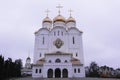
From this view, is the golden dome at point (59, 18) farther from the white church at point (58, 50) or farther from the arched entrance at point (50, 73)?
the arched entrance at point (50, 73)

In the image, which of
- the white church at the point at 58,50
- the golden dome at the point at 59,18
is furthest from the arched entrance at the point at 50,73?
the golden dome at the point at 59,18

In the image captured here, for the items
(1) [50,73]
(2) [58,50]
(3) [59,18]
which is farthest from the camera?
(3) [59,18]

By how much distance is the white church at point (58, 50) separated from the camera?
4116cm

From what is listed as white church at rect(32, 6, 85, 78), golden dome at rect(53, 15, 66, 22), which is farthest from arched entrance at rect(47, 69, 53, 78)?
golden dome at rect(53, 15, 66, 22)

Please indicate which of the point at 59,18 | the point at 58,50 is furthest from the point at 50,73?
the point at 59,18

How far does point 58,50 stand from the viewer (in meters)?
46.8

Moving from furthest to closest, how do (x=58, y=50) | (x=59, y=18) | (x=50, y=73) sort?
(x=59, y=18) → (x=58, y=50) → (x=50, y=73)

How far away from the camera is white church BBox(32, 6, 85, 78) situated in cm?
4116

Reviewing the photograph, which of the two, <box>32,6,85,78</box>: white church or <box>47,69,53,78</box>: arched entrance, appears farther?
<box>47,69,53,78</box>: arched entrance

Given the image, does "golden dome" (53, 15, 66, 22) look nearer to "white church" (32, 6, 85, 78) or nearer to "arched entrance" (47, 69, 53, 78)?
"white church" (32, 6, 85, 78)

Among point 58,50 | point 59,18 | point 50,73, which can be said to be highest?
point 59,18

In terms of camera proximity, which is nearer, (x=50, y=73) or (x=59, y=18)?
(x=50, y=73)

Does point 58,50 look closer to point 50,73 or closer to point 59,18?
point 50,73

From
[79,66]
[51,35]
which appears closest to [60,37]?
[51,35]
